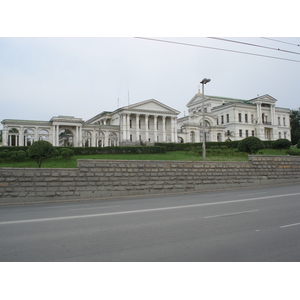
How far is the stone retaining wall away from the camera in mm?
12484

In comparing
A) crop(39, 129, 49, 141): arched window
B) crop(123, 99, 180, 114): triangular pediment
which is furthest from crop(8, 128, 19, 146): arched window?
crop(123, 99, 180, 114): triangular pediment

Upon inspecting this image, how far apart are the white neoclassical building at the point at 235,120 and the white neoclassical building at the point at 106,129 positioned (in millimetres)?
6308

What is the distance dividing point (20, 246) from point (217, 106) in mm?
81314

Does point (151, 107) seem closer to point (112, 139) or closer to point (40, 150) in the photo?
point (112, 139)

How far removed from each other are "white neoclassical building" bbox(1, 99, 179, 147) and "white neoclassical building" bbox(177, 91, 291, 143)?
631cm

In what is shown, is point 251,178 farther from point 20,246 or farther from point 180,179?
point 20,246

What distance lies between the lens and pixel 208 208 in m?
9.27

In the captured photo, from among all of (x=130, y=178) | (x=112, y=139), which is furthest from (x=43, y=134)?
(x=130, y=178)

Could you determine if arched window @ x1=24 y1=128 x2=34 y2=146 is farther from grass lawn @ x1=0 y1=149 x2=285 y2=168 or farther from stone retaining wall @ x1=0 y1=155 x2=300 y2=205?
stone retaining wall @ x1=0 y1=155 x2=300 y2=205

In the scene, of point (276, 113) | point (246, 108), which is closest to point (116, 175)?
point (246, 108)

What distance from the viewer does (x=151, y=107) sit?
228 ft

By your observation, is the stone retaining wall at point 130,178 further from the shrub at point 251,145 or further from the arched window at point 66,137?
the arched window at point 66,137

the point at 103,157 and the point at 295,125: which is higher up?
the point at 295,125

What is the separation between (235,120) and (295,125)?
29.2m
